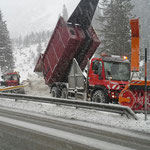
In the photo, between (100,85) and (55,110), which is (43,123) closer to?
(55,110)

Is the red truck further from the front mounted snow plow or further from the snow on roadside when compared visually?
the snow on roadside

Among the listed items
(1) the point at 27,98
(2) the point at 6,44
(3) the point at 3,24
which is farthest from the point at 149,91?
(3) the point at 3,24

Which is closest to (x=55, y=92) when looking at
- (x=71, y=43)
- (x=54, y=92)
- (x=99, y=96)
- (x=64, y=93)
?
(x=54, y=92)

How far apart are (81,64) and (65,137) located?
787 centimetres

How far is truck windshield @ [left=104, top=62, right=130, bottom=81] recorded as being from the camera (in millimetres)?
8469

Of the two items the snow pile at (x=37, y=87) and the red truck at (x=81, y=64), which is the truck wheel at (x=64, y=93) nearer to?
the red truck at (x=81, y=64)

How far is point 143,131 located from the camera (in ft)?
15.2

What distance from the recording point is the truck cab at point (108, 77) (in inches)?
315

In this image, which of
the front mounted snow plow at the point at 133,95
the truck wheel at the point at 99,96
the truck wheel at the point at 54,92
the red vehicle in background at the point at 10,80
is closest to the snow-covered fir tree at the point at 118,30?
the red vehicle in background at the point at 10,80

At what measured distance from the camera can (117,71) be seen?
28.3 feet

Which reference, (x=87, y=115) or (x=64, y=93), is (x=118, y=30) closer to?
(x=64, y=93)

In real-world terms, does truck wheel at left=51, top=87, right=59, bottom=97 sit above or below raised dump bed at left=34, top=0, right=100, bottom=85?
below

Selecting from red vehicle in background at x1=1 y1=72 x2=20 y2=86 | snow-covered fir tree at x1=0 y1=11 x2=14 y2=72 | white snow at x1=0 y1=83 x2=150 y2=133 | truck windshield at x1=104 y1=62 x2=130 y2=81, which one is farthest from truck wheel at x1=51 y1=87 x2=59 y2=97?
snow-covered fir tree at x1=0 y1=11 x2=14 y2=72

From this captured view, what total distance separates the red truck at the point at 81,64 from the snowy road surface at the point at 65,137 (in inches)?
135
